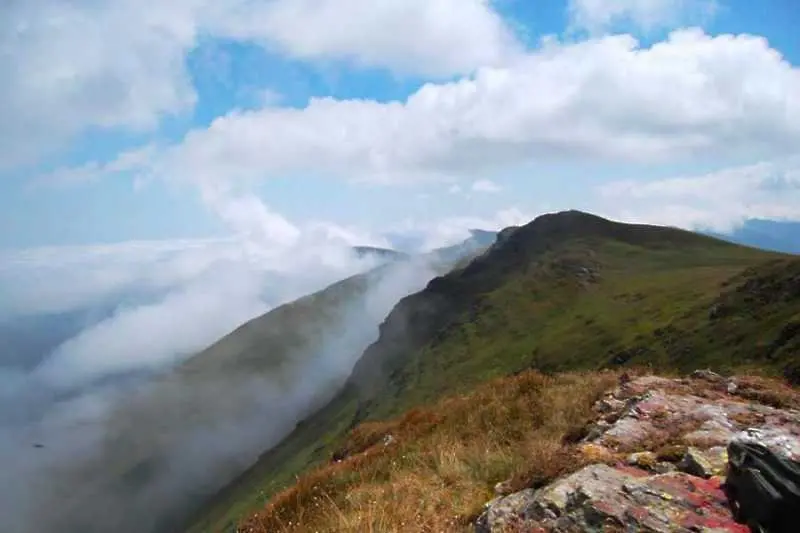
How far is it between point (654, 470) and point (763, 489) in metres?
1.75

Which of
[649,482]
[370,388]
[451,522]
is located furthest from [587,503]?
[370,388]

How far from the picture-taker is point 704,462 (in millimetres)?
8242

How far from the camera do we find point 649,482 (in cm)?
773

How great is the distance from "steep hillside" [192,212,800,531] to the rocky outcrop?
39879 millimetres

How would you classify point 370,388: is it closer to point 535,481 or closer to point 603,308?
point 603,308

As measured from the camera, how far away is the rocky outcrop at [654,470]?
702 cm

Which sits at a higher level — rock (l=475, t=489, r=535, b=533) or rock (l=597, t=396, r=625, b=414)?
rock (l=597, t=396, r=625, b=414)

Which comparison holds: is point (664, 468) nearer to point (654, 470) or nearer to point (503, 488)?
point (654, 470)

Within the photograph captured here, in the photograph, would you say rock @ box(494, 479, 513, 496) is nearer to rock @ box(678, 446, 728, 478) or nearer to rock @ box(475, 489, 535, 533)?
rock @ box(475, 489, 535, 533)

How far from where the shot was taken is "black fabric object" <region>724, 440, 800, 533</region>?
6.53m

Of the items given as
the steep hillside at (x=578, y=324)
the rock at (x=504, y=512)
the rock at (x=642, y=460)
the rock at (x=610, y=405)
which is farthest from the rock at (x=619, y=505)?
the steep hillside at (x=578, y=324)

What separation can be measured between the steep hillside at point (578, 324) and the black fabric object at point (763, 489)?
43.5 metres

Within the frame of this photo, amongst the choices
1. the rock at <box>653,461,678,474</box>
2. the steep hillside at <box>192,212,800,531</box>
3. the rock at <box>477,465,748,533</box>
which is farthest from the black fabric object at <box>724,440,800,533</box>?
the steep hillside at <box>192,212,800,531</box>

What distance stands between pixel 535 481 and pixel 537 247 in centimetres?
19655
